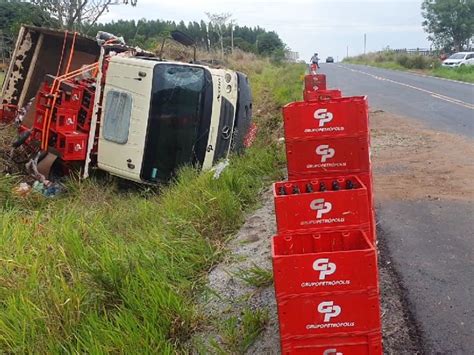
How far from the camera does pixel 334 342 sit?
267 cm

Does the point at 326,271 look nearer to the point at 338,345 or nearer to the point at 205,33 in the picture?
the point at 338,345

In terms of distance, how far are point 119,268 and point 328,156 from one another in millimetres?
1890

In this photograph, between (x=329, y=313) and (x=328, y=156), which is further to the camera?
(x=328, y=156)

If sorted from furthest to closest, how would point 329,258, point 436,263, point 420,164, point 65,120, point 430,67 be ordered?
point 430,67, point 420,164, point 65,120, point 436,263, point 329,258

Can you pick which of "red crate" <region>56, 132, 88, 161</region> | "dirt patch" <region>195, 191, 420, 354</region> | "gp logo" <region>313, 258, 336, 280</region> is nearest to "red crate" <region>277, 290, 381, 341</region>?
"gp logo" <region>313, 258, 336, 280</region>

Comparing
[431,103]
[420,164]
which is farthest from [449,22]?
[420,164]

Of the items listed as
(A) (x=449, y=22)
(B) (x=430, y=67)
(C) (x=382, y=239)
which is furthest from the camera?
(A) (x=449, y=22)

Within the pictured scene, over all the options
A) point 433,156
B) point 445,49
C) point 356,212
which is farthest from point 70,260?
point 445,49

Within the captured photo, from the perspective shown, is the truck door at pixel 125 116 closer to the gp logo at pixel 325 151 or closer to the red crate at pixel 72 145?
the red crate at pixel 72 145

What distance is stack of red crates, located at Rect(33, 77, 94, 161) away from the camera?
720cm

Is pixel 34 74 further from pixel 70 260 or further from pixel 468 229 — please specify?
pixel 468 229

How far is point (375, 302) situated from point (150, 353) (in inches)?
53.2

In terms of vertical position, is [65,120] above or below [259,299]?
above

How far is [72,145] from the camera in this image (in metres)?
7.14
